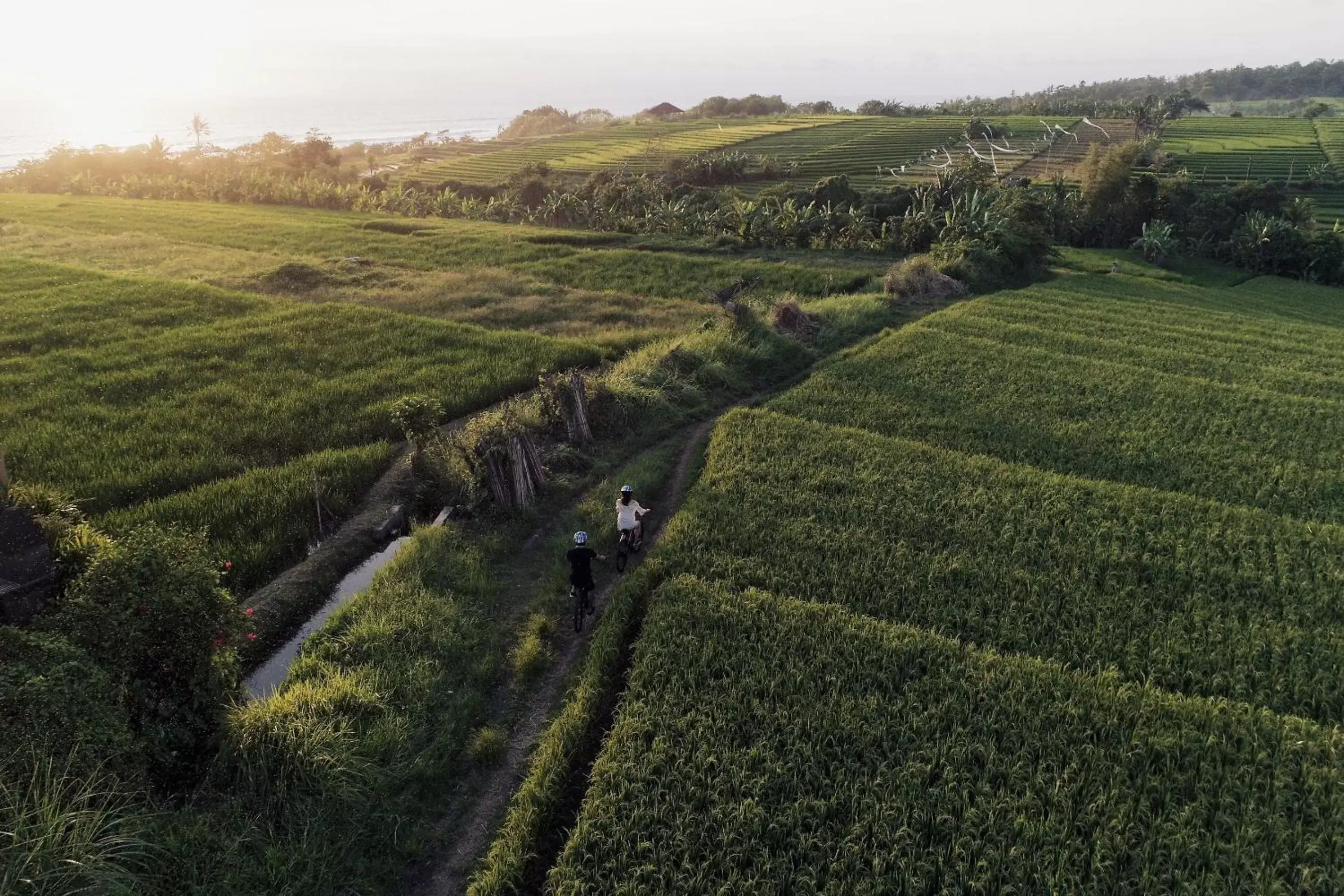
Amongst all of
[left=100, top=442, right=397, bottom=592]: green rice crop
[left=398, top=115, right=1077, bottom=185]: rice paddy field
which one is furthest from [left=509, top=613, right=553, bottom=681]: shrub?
Answer: [left=398, top=115, right=1077, bottom=185]: rice paddy field

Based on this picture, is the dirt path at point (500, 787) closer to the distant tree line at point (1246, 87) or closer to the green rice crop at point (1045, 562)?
the green rice crop at point (1045, 562)

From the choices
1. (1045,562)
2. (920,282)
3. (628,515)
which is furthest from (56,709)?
(920,282)

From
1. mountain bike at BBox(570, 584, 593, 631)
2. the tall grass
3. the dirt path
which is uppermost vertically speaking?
the tall grass

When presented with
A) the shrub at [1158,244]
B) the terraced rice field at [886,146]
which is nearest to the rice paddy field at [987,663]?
the shrub at [1158,244]

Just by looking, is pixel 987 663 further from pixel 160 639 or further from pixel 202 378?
pixel 202 378

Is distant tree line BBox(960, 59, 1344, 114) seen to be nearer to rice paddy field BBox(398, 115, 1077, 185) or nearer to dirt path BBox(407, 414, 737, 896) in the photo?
rice paddy field BBox(398, 115, 1077, 185)

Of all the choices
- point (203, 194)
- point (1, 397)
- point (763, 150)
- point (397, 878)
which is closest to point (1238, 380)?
point (397, 878)
